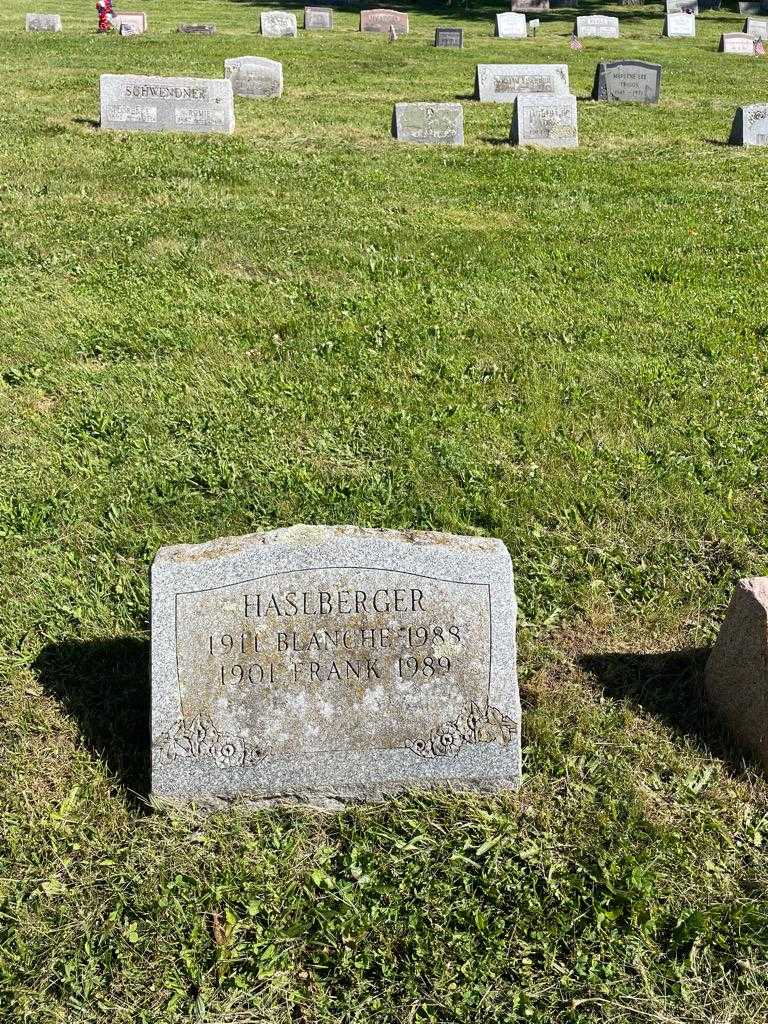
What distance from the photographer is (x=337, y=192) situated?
35.8 feet

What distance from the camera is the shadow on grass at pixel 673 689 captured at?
11.8ft

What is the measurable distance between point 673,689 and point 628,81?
58.8ft

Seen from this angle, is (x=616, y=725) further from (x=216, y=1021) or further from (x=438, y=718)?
(x=216, y=1021)

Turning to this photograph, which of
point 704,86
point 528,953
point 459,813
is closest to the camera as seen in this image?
point 528,953

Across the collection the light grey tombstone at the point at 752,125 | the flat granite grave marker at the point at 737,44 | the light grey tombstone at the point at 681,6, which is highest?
the light grey tombstone at the point at 681,6

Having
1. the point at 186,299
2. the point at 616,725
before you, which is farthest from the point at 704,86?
the point at 616,725

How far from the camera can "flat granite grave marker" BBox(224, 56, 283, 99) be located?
57.3 feet

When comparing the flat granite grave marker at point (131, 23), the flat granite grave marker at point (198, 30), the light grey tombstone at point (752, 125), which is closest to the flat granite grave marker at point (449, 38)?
the flat granite grave marker at point (198, 30)

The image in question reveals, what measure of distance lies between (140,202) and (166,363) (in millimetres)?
4725

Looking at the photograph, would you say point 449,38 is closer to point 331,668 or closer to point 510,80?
point 510,80

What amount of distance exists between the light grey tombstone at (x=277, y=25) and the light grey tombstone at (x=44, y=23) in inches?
267

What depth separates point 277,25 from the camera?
28.4 meters

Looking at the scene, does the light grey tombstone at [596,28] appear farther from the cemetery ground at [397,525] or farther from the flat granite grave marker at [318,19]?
the cemetery ground at [397,525]

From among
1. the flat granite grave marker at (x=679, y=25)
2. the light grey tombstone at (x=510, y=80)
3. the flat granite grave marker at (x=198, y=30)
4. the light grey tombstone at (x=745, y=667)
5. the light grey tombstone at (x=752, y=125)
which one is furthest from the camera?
the flat granite grave marker at (x=679, y=25)
